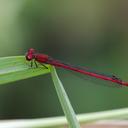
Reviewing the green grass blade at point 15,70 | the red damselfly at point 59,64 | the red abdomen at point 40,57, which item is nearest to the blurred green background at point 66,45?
the red damselfly at point 59,64

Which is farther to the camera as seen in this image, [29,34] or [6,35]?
[29,34]

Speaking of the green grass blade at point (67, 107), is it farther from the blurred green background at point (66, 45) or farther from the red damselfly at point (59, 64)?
the blurred green background at point (66, 45)

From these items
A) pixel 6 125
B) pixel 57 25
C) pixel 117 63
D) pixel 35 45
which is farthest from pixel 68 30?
pixel 6 125

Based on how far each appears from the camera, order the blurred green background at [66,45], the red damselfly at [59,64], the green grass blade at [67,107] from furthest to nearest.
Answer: the blurred green background at [66,45], the red damselfly at [59,64], the green grass blade at [67,107]

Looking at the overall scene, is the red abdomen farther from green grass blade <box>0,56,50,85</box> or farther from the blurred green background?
the blurred green background

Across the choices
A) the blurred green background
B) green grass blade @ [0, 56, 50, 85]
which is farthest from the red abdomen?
the blurred green background

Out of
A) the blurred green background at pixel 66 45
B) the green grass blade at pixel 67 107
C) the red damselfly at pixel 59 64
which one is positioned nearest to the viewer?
the green grass blade at pixel 67 107

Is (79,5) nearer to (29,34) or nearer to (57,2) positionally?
(57,2)
